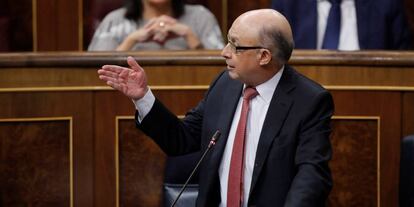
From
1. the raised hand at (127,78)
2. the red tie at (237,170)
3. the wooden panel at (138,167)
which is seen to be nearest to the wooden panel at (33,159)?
the wooden panel at (138,167)

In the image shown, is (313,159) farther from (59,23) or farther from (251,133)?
(59,23)

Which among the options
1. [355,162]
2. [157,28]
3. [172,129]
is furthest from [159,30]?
[172,129]

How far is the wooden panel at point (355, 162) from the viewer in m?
2.62

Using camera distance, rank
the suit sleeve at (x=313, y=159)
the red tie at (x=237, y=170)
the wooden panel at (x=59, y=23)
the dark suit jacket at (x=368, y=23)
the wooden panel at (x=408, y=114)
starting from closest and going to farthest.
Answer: the suit sleeve at (x=313, y=159)
the red tie at (x=237, y=170)
the wooden panel at (x=408, y=114)
the dark suit jacket at (x=368, y=23)
the wooden panel at (x=59, y=23)

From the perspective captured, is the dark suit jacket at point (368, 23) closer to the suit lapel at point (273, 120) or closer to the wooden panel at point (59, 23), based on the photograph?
the wooden panel at point (59, 23)

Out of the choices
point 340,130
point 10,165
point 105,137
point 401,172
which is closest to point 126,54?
point 105,137

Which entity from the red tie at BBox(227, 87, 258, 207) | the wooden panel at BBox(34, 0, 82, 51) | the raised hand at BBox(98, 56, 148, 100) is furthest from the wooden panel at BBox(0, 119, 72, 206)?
the wooden panel at BBox(34, 0, 82, 51)

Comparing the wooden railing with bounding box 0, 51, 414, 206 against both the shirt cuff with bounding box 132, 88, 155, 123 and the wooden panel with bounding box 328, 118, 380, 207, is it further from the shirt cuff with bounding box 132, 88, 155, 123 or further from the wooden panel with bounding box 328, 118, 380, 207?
the shirt cuff with bounding box 132, 88, 155, 123

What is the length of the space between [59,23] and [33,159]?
123cm

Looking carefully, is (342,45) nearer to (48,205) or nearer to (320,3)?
(320,3)

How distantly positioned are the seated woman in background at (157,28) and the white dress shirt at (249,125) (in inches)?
44.1

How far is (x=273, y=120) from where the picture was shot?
2.00 meters

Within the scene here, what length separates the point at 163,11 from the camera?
3.31 m

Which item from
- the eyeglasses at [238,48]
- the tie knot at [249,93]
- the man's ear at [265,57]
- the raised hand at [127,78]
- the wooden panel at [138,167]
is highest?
the eyeglasses at [238,48]
